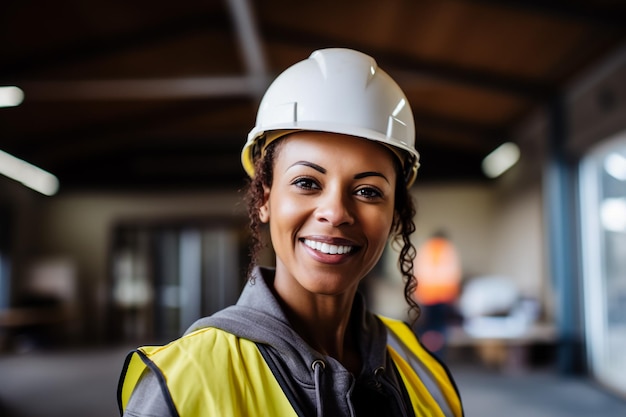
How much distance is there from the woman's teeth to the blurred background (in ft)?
15.5

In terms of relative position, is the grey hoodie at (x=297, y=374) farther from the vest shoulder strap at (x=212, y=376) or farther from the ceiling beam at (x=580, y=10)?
the ceiling beam at (x=580, y=10)

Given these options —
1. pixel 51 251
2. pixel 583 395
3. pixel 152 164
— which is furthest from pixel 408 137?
pixel 51 251

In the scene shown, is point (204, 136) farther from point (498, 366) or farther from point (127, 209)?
point (498, 366)

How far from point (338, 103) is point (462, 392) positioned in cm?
589

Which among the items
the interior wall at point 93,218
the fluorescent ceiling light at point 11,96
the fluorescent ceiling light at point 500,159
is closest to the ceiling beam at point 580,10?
the fluorescent ceiling light at point 500,159

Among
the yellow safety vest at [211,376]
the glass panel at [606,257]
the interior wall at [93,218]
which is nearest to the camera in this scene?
the yellow safety vest at [211,376]

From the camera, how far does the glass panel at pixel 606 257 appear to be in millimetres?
6398

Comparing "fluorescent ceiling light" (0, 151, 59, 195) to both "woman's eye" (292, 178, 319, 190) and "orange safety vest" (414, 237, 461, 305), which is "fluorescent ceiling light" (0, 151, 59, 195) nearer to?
"orange safety vest" (414, 237, 461, 305)

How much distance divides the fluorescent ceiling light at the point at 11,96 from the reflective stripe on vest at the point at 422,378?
750 cm

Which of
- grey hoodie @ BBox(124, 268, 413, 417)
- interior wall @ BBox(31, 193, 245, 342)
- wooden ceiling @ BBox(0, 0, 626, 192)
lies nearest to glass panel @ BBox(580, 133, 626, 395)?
wooden ceiling @ BBox(0, 0, 626, 192)

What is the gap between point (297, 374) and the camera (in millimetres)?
1003

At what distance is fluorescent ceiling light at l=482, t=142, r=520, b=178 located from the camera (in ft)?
34.2

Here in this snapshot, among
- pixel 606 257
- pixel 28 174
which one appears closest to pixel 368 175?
pixel 606 257

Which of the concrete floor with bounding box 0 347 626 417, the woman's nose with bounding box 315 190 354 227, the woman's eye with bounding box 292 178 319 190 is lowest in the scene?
the concrete floor with bounding box 0 347 626 417
